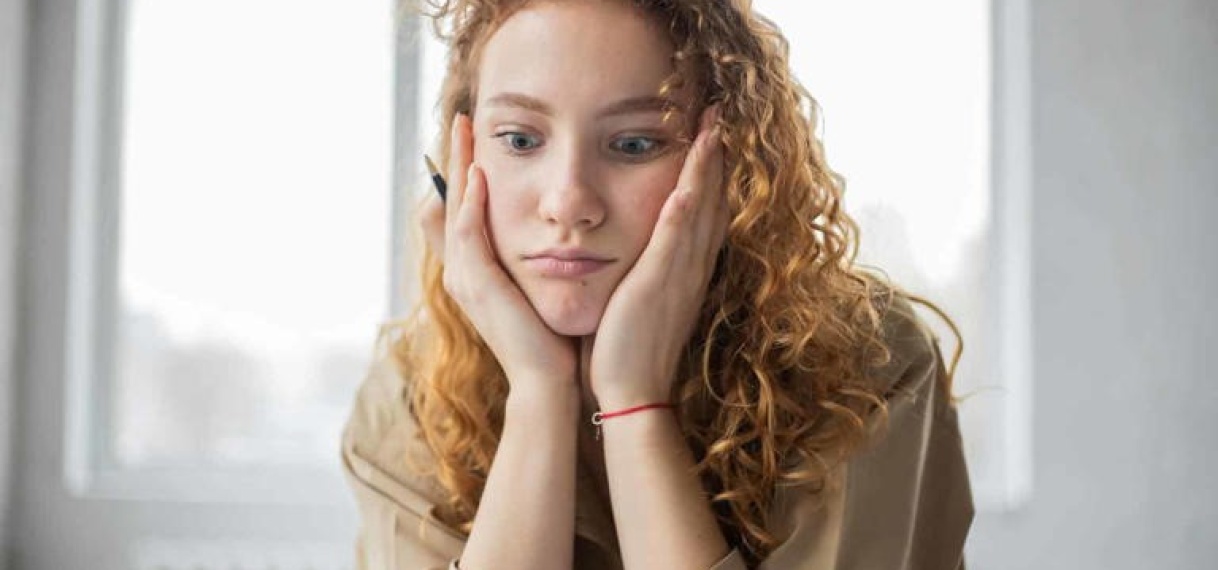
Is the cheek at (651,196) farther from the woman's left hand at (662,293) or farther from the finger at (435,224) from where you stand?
the finger at (435,224)

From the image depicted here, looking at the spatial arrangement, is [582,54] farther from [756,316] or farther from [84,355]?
[84,355]

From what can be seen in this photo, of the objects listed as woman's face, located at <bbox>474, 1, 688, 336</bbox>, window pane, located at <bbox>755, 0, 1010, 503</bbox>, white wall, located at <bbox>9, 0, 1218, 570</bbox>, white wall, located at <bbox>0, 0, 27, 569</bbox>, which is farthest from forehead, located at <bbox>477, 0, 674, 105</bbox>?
white wall, located at <bbox>0, 0, 27, 569</bbox>

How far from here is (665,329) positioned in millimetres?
1058

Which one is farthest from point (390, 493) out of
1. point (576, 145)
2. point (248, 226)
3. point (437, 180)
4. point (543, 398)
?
point (248, 226)

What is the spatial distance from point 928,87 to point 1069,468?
904 mm

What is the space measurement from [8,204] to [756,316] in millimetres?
2144

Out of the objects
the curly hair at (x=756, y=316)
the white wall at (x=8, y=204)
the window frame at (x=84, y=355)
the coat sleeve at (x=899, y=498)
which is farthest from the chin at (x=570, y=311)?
the white wall at (x=8, y=204)

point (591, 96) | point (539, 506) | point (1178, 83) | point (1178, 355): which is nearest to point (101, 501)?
point (539, 506)

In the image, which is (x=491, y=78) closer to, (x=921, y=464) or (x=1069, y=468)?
(x=921, y=464)

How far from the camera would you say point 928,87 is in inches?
98.8

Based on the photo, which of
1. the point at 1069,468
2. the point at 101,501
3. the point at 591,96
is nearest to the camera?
the point at 591,96

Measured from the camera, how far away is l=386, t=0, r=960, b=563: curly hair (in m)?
1.05

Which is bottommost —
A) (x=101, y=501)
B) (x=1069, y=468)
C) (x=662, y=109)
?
(x=101, y=501)

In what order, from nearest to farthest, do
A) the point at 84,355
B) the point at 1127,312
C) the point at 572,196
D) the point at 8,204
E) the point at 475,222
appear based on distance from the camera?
the point at 572,196
the point at 475,222
the point at 1127,312
the point at 8,204
the point at 84,355
